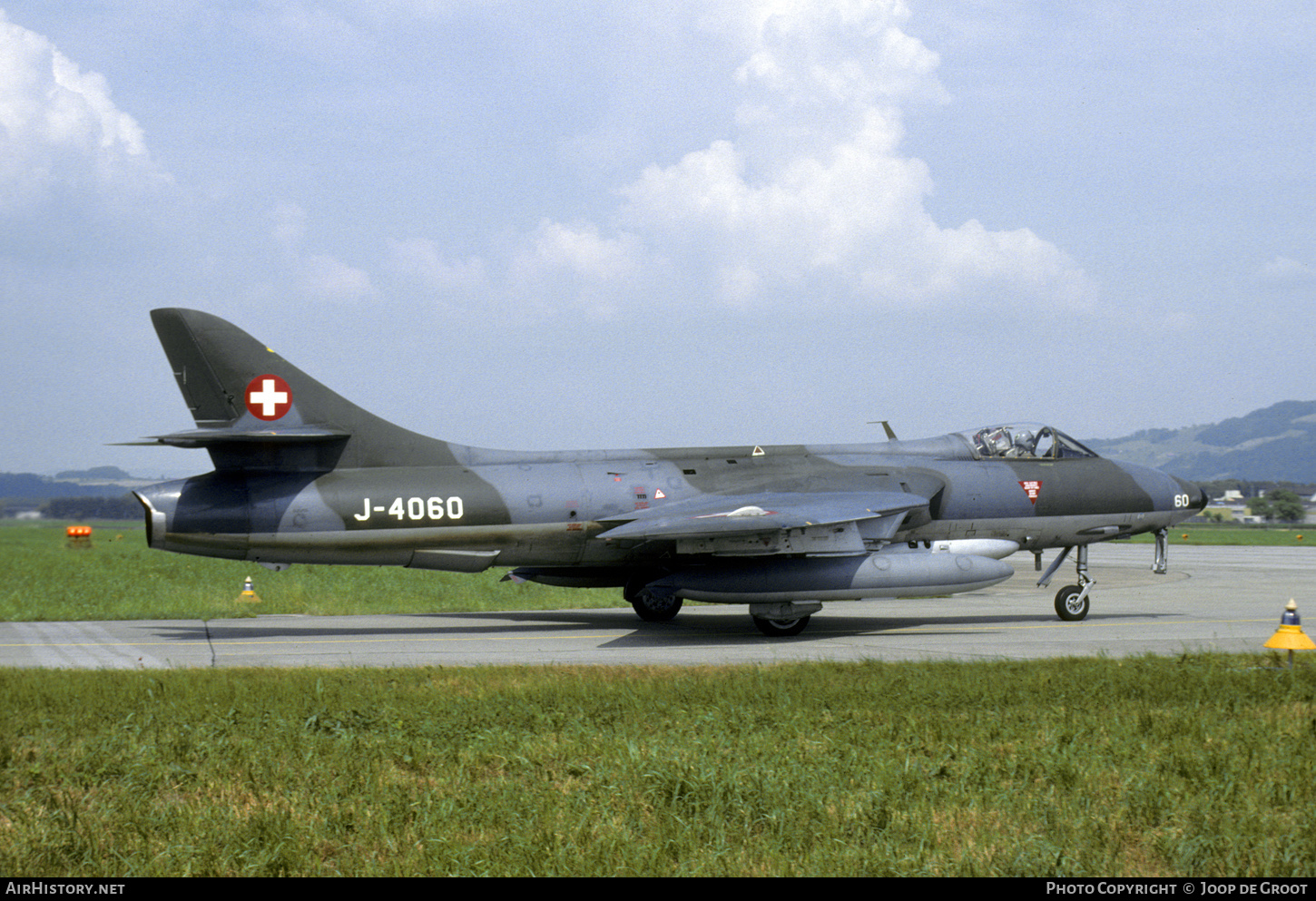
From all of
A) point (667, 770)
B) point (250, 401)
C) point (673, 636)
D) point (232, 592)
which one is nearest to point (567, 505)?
point (673, 636)

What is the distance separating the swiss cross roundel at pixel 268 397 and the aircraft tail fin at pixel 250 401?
0.01m

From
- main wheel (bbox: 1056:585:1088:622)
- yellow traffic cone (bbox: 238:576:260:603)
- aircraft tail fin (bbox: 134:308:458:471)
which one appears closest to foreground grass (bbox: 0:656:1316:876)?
aircraft tail fin (bbox: 134:308:458:471)

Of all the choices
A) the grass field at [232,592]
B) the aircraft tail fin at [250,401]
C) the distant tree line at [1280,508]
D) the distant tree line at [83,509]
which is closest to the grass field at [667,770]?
the aircraft tail fin at [250,401]

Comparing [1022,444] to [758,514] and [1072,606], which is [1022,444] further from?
[758,514]

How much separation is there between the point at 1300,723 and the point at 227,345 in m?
14.3

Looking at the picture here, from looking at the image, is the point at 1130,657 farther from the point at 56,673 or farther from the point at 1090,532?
the point at 56,673

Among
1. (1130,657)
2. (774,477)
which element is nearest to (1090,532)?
(774,477)

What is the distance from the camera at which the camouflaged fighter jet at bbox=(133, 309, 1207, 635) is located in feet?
51.5

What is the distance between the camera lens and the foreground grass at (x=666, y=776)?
17.3ft

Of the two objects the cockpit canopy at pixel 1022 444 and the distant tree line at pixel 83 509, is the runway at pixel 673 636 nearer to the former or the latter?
the cockpit canopy at pixel 1022 444

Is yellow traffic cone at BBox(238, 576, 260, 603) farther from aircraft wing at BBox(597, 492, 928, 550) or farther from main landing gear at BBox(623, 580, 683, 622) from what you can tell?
aircraft wing at BBox(597, 492, 928, 550)

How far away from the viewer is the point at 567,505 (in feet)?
54.5

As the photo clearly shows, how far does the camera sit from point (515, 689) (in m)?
9.85
